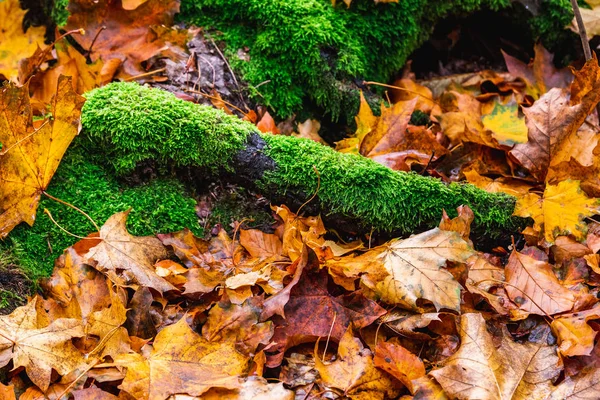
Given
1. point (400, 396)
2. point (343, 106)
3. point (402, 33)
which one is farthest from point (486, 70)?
point (400, 396)

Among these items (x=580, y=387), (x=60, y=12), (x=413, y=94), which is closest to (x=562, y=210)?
(x=580, y=387)

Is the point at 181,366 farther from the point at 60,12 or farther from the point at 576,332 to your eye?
the point at 60,12

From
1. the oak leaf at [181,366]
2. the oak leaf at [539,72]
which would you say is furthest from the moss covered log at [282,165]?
the oak leaf at [539,72]

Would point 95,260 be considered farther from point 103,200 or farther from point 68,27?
point 68,27

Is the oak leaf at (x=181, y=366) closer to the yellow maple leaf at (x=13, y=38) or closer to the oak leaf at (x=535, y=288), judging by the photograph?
the oak leaf at (x=535, y=288)

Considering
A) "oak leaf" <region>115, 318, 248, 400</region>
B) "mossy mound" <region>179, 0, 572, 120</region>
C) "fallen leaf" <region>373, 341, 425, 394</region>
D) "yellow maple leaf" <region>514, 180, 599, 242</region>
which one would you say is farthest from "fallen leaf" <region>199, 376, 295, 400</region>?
"mossy mound" <region>179, 0, 572, 120</region>

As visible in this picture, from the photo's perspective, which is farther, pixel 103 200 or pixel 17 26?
pixel 17 26
